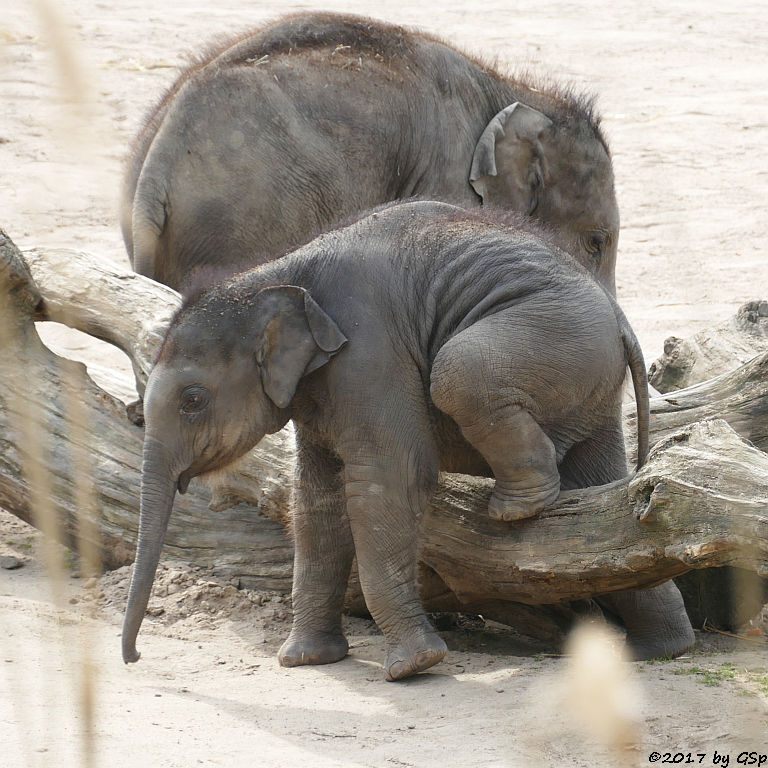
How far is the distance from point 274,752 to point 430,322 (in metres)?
1.46

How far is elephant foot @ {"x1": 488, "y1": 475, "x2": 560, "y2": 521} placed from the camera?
12.5ft

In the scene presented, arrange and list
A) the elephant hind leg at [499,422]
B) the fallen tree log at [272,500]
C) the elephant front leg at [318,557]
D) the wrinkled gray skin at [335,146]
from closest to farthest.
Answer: the fallen tree log at [272,500]
the elephant hind leg at [499,422]
the elephant front leg at [318,557]
the wrinkled gray skin at [335,146]

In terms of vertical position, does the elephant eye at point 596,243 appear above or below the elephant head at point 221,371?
below

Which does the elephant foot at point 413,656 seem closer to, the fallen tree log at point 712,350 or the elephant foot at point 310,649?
the elephant foot at point 310,649

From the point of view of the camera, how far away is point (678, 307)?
8.66 m

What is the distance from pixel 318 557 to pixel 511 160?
9.98 ft

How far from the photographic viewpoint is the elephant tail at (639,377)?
3961mm

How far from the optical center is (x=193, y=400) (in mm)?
3783

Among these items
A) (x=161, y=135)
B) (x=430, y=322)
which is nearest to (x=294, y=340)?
(x=430, y=322)

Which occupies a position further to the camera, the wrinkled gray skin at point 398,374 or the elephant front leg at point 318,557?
the elephant front leg at point 318,557

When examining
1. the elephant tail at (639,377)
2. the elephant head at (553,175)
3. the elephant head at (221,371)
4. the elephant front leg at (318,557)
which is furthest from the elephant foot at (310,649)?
the elephant head at (553,175)

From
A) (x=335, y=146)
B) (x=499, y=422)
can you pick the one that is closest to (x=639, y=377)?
(x=499, y=422)

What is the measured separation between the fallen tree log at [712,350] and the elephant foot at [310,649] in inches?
87.3

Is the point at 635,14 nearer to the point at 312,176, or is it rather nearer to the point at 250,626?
the point at 312,176
